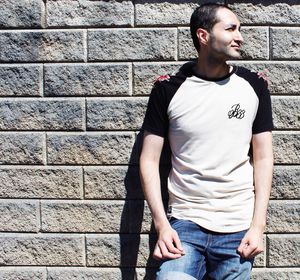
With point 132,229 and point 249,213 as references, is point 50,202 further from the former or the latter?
point 249,213

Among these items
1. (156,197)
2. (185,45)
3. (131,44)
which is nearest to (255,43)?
(185,45)

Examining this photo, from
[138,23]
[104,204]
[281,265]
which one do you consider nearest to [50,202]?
[104,204]

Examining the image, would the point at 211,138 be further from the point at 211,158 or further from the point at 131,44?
the point at 131,44

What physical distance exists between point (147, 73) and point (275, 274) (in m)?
1.53

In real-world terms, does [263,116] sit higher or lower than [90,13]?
lower

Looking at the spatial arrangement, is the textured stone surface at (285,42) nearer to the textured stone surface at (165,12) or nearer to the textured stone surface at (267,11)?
the textured stone surface at (267,11)

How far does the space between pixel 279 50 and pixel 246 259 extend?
135 cm

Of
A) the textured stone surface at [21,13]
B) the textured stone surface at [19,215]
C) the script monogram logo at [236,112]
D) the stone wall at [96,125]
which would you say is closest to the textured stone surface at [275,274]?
the stone wall at [96,125]

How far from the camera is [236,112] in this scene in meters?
3.31

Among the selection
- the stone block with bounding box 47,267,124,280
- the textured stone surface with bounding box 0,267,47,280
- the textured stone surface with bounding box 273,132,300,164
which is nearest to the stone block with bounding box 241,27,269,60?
the textured stone surface with bounding box 273,132,300,164

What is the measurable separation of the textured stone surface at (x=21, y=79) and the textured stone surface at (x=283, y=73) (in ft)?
4.49

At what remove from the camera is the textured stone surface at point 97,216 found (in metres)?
3.80

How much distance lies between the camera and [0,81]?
3828 mm

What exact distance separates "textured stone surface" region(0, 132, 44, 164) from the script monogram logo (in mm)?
1277
